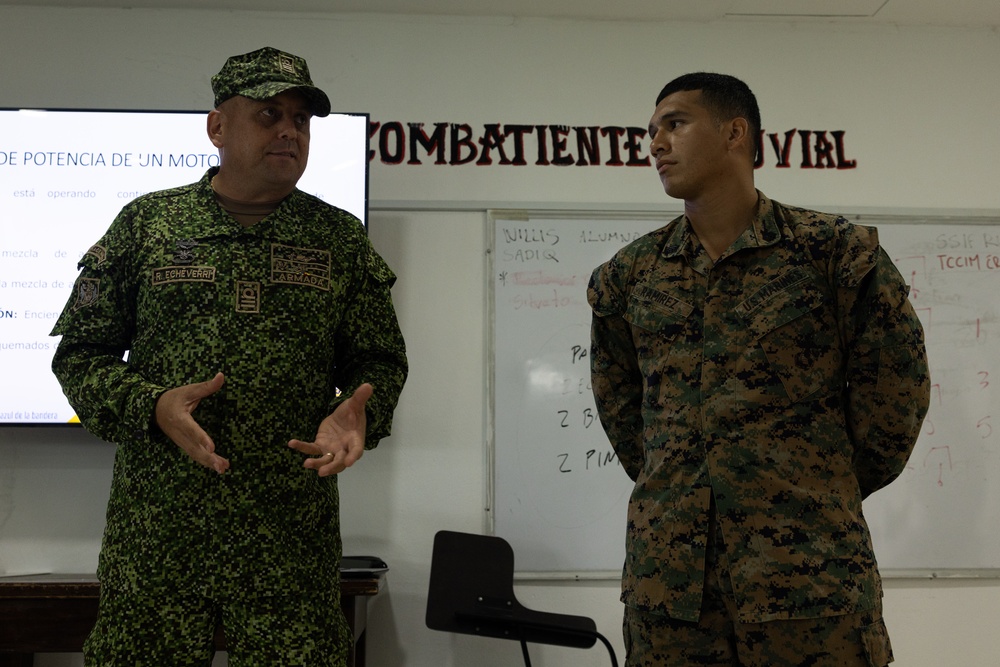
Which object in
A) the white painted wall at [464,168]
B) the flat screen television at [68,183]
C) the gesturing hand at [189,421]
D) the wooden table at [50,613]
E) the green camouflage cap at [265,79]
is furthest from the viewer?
the white painted wall at [464,168]

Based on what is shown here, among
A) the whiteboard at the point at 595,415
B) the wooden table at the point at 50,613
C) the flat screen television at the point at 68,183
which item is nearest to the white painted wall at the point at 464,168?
the whiteboard at the point at 595,415

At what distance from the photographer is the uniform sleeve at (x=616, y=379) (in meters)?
1.70

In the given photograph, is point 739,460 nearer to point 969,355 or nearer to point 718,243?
point 718,243

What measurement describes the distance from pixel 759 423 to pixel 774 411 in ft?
0.11

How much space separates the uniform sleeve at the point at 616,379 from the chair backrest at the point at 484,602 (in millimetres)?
688

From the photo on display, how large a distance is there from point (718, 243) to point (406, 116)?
177 cm

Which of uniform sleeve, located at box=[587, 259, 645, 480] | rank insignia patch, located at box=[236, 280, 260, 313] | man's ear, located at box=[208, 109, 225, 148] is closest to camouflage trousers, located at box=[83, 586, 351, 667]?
rank insignia patch, located at box=[236, 280, 260, 313]

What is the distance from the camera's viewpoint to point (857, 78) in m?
3.23

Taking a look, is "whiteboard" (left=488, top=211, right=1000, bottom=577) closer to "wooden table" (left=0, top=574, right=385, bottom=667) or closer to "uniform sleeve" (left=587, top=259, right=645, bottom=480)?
"wooden table" (left=0, top=574, right=385, bottom=667)

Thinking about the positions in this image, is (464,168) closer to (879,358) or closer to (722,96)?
(722,96)

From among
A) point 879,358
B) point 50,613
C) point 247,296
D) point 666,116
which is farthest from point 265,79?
point 50,613

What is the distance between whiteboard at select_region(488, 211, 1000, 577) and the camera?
9.67ft

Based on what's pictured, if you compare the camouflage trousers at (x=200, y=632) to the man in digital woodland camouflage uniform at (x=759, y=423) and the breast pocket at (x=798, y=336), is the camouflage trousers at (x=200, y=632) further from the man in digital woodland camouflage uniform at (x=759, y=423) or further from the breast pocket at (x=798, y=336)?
the breast pocket at (x=798, y=336)

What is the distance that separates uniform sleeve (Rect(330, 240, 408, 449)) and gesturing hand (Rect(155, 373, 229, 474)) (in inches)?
10.3
